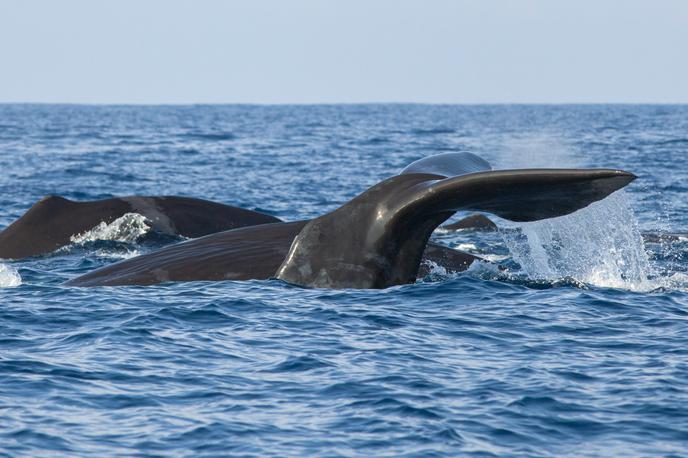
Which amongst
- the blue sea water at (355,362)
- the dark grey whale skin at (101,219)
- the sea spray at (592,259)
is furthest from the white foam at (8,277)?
the sea spray at (592,259)

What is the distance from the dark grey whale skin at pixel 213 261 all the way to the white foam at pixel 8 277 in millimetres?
891

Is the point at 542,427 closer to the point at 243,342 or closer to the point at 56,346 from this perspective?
the point at 243,342

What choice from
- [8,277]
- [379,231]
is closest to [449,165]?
[379,231]

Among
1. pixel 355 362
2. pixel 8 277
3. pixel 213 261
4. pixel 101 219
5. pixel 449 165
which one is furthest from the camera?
pixel 101 219

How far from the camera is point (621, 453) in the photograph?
770cm

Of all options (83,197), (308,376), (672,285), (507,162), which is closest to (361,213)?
(308,376)

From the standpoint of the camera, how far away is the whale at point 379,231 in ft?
32.3

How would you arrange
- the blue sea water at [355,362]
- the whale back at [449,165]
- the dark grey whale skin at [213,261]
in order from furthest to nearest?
the dark grey whale skin at [213,261]
the whale back at [449,165]
the blue sea water at [355,362]

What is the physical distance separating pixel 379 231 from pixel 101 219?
7.54 meters

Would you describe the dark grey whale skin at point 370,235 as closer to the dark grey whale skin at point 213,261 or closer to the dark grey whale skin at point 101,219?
the dark grey whale skin at point 213,261

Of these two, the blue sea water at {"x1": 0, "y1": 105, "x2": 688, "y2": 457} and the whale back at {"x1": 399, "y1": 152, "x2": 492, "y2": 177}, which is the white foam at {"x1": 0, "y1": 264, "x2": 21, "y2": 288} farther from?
the whale back at {"x1": 399, "y1": 152, "x2": 492, "y2": 177}

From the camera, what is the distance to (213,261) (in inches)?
512

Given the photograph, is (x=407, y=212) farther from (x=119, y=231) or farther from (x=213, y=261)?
(x=119, y=231)

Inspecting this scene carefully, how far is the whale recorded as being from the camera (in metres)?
9.84
